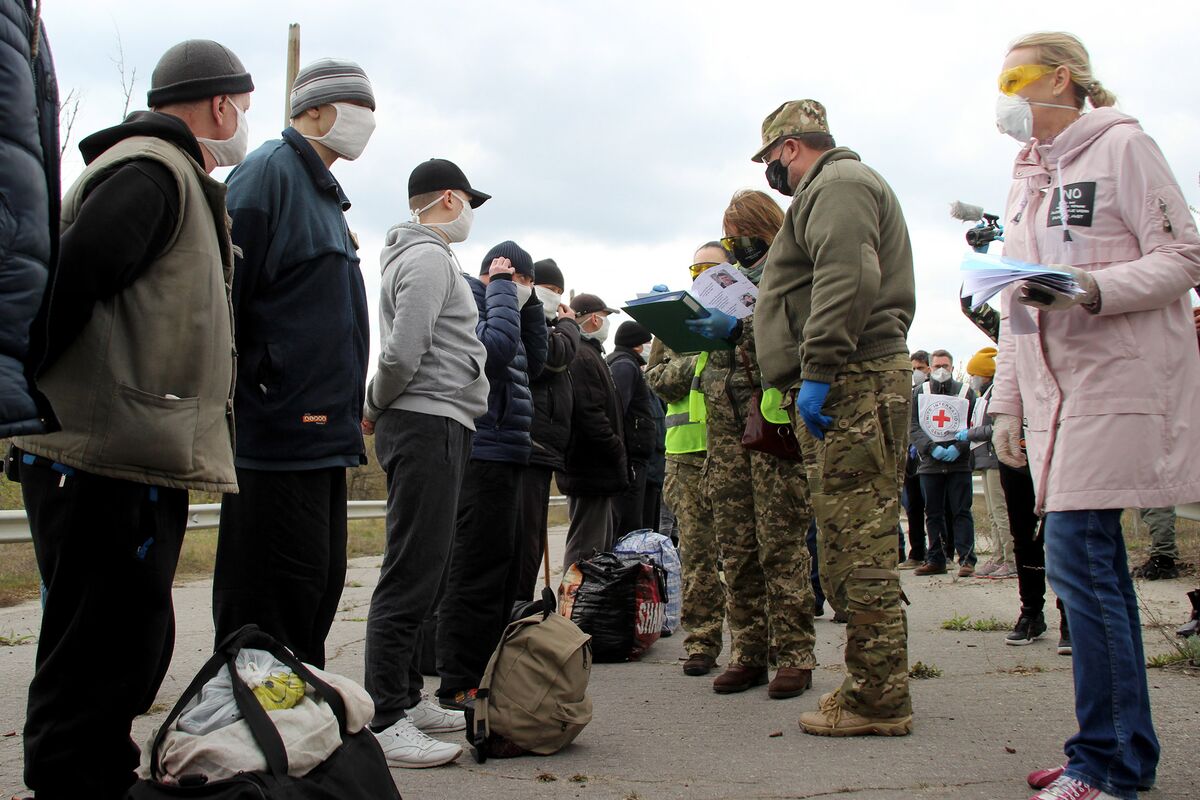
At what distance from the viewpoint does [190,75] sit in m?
2.86

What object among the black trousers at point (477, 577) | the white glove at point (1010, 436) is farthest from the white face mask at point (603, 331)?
the white glove at point (1010, 436)

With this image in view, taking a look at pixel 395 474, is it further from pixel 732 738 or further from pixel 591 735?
pixel 732 738

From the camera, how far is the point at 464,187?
180 inches

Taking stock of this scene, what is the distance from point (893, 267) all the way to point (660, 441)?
5.64 meters

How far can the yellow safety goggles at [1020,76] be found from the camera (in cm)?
338

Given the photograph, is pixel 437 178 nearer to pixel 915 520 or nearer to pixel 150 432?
pixel 150 432

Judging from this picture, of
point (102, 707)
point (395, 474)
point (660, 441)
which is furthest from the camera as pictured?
point (660, 441)

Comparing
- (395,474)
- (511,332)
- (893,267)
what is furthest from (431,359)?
(893,267)

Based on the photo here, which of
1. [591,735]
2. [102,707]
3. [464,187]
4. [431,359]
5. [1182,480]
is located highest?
[464,187]

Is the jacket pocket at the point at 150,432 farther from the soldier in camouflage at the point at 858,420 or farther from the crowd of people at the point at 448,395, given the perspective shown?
the soldier in camouflage at the point at 858,420

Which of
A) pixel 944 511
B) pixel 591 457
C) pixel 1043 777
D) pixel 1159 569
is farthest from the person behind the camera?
pixel 944 511

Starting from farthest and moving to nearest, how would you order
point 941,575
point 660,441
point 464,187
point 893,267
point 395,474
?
point 941,575, point 660,441, point 464,187, point 893,267, point 395,474

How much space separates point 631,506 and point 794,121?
4871 mm

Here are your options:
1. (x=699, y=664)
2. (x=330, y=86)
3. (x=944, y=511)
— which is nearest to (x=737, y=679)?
(x=699, y=664)
